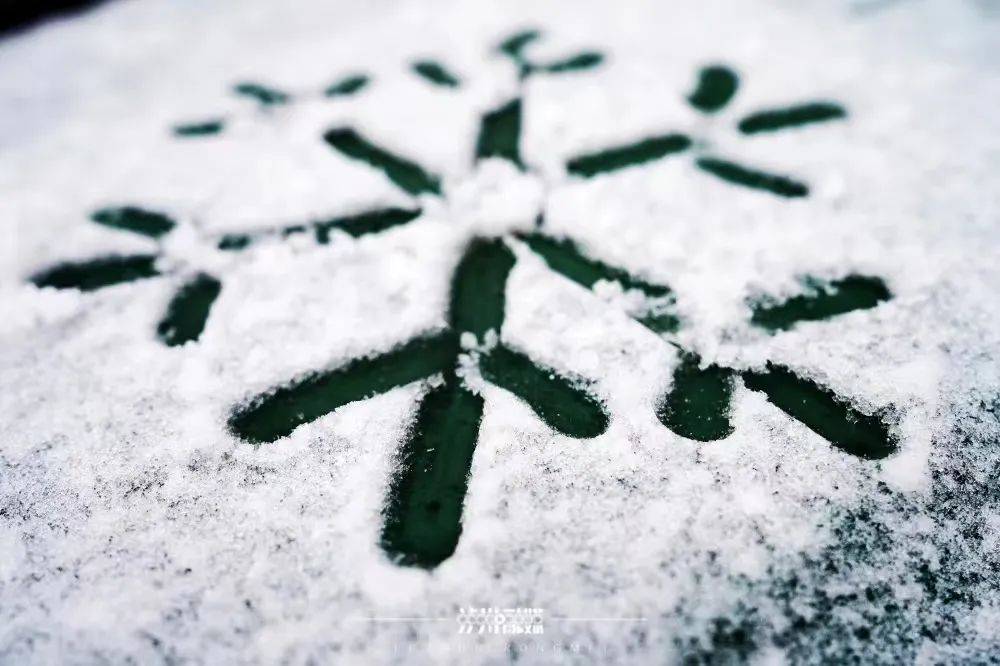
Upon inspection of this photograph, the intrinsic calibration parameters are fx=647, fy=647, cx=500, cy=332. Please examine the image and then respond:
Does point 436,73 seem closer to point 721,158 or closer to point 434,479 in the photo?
point 721,158

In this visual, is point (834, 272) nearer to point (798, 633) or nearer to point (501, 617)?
point (798, 633)

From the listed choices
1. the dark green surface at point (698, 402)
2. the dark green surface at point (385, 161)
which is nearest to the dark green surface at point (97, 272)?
the dark green surface at point (385, 161)

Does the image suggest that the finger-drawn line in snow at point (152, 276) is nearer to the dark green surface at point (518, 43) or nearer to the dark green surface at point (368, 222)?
the dark green surface at point (368, 222)

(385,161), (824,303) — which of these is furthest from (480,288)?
(824,303)

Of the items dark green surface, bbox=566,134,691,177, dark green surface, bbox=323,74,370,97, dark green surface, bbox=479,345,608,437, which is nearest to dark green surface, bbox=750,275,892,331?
dark green surface, bbox=479,345,608,437

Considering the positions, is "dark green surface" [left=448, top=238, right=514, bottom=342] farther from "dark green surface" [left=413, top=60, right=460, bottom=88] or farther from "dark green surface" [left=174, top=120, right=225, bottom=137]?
"dark green surface" [left=174, top=120, right=225, bottom=137]

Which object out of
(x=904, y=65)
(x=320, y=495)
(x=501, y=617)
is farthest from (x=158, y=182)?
(x=904, y=65)
